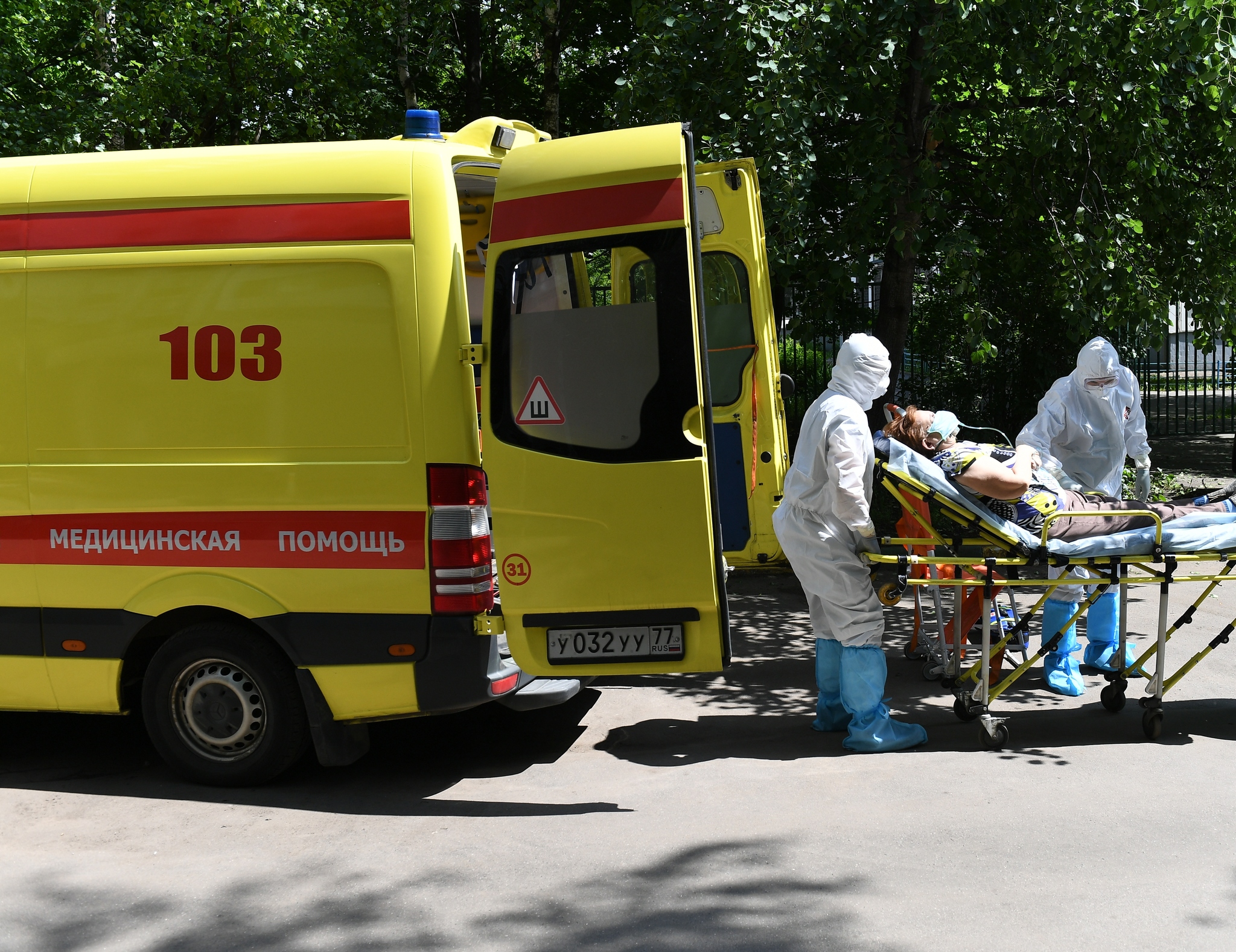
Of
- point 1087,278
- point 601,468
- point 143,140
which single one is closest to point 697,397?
point 601,468

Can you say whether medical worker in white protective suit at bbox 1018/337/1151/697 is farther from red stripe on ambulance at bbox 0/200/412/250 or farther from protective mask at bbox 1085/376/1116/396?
red stripe on ambulance at bbox 0/200/412/250

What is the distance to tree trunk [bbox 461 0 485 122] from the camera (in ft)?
47.2

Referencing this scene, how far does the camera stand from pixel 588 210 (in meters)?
4.45

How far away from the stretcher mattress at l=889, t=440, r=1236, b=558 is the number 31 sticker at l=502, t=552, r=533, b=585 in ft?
5.84

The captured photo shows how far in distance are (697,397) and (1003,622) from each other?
3.86 m

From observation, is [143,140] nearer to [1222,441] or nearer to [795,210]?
[795,210]

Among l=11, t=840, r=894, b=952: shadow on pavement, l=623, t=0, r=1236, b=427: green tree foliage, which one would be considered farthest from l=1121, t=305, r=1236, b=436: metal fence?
l=11, t=840, r=894, b=952: shadow on pavement

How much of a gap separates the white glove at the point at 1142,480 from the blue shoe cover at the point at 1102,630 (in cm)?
142

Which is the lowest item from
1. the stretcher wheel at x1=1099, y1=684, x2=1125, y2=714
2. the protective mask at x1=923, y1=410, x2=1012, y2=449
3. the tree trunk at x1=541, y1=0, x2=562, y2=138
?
the stretcher wheel at x1=1099, y1=684, x2=1125, y2=714

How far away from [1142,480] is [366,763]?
5257 millimetres

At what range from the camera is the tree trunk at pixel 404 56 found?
13.0 meters

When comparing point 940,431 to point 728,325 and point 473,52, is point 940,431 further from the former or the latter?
point 473,52

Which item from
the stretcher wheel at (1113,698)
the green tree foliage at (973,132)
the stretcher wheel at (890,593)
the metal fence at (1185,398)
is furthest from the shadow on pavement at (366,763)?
the metal fence at (1185,398)

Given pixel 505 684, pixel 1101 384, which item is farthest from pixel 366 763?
pixel 1101 384
